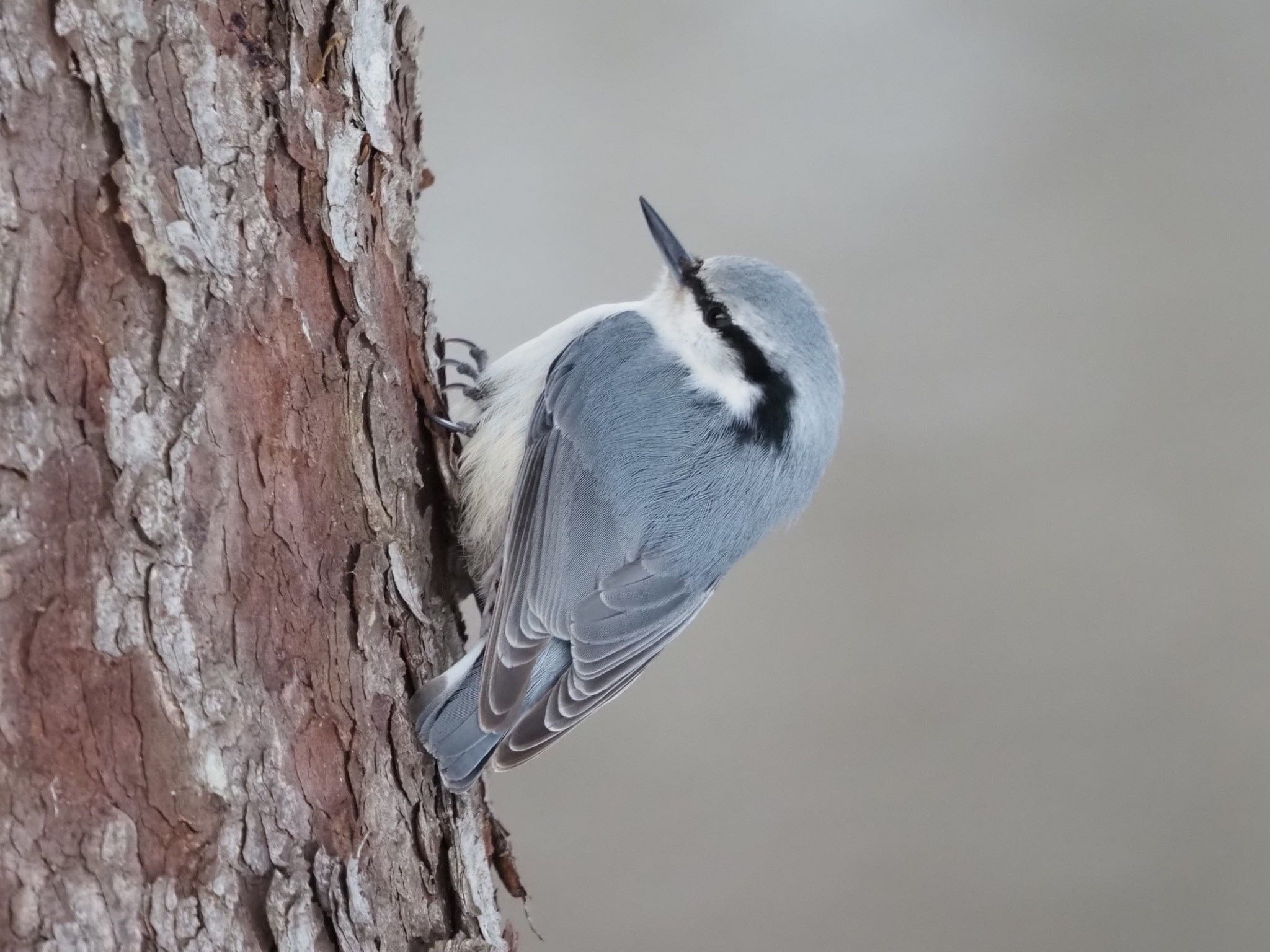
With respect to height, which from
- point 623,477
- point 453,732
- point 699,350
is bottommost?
point 453,732

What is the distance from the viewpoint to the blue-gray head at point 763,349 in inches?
47.1

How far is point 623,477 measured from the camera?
1137mm

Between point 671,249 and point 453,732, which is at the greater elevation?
point 671,249

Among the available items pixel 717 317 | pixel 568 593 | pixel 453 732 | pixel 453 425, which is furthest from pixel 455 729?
pixel 717 317

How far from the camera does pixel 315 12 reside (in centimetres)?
89

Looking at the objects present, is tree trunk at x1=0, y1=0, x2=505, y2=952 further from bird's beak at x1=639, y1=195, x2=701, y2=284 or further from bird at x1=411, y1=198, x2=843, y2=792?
bird's beak at x1=639, y1=195, x2=701, y2=284

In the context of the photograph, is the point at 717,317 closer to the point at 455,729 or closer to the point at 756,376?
the point at 756,376

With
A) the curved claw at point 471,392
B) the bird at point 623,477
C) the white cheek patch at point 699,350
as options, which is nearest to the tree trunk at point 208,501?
the bird at point 623,477

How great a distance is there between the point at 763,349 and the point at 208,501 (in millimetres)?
654

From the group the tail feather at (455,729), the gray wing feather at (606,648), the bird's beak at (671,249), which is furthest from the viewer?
the bird's beak at (671,249)

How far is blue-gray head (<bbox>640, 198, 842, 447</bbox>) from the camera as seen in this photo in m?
1.20

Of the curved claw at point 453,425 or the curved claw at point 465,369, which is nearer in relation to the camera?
the curved claw at point 453,425

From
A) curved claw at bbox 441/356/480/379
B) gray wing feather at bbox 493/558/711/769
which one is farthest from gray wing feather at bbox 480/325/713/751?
curved claw at bbox 441/356/480/379

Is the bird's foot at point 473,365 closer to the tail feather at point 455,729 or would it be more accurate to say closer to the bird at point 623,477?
the bird at point 623,477
